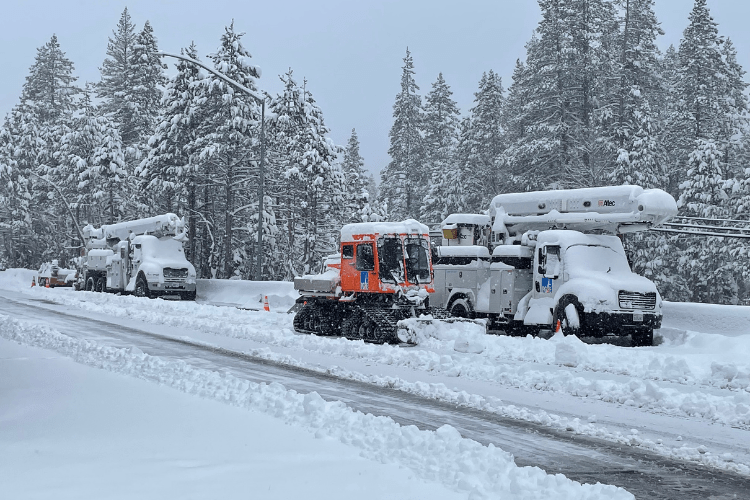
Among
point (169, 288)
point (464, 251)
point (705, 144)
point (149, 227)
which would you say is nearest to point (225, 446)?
point (464, 251)

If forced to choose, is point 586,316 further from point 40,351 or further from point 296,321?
point 40,351

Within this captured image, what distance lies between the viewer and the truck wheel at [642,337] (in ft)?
57.0

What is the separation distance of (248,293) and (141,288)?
15.8 feet

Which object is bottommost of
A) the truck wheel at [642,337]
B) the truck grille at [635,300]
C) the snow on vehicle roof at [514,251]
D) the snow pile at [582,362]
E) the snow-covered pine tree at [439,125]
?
the snow pile at [582,362]

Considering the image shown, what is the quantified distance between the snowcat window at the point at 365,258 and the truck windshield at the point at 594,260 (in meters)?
4.87

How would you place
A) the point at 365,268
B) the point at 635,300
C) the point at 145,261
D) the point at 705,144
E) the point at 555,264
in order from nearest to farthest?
the point at 635,300
the point at 365,268
the point at 555,264
the point at 145,261
the point at 705,144

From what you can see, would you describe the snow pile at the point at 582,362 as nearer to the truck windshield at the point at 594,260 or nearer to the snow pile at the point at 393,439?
the truck windshield at the point at 594,260

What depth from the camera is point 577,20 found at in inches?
1599

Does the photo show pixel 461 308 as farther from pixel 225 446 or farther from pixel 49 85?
pixel 49 85

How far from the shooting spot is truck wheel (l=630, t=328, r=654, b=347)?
17.4m

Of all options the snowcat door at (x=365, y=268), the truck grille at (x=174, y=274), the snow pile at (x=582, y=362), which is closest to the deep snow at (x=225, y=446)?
the snow pile at (x=582, y=362)

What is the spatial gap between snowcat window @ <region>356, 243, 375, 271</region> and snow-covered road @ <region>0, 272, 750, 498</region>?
2073mm

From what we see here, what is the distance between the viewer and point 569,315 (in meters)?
17.5

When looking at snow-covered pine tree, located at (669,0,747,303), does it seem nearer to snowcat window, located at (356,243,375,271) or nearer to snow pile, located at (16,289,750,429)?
snow pile, located at (16,289,750,429)
